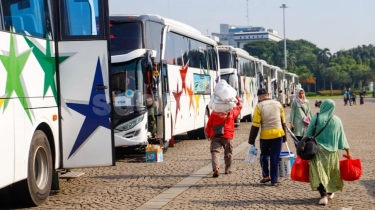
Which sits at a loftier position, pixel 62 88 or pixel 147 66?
pixel 147 66

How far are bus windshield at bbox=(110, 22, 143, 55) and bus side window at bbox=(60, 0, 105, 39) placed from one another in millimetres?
5642

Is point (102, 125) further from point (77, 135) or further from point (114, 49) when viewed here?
point (114, 49)

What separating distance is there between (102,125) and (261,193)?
259 cm

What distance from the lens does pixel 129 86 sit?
51.9 feet

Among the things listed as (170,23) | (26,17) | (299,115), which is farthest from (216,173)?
(170,23)

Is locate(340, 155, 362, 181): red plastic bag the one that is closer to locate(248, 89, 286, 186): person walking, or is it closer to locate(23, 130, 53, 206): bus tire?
locate(248, 89, 286, 186): person walking

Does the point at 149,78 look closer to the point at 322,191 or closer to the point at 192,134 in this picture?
the point at 322,191

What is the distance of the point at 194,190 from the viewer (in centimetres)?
1104

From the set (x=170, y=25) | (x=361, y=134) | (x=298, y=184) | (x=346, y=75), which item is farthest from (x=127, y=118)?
(x=346, y=75)

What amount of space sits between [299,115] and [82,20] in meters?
5.13

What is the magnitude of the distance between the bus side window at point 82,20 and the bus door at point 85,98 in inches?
0.6

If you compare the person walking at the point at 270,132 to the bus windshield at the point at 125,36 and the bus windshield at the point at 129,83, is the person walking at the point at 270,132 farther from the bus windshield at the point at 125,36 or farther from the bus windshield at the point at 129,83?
the bus windshield at the point at 125,36

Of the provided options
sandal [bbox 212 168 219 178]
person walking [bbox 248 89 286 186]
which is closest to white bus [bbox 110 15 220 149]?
sandal [bbox 212 168 219 178]

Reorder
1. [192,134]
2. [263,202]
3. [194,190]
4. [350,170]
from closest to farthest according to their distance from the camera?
1. [350,170]
2. [263,202]
3. [194,190]
4. [192,134]
